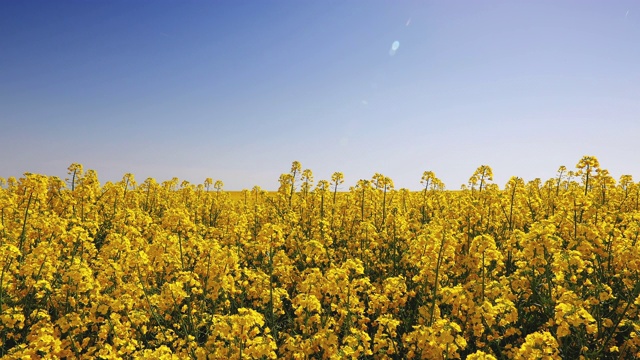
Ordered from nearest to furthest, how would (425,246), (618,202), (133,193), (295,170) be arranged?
(425,246) < (618,202) < (295,170) < (133,193)

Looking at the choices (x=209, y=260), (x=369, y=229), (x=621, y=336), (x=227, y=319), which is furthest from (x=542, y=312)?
(x=209, y=260)

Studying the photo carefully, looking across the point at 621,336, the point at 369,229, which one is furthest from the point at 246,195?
the point at 621,336

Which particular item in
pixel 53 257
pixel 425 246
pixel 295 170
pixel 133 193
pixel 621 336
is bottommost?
pixel 621 336

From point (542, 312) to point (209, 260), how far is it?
4.97 meters

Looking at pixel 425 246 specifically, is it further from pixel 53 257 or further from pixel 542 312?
pixel 53 257

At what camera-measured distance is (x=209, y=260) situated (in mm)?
6047

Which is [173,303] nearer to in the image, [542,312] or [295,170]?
[542,312]

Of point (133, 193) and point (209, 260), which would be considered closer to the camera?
point (209, 260)

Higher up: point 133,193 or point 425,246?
point 133,193

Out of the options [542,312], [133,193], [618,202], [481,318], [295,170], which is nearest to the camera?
[481,318]

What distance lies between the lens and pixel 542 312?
17.8ft

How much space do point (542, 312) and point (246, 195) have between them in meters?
15.0

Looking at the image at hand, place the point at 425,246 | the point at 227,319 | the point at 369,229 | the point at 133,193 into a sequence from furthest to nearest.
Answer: the point at 133,193 < the point at 369,229 < the point at 425,246 < the point at 227,319

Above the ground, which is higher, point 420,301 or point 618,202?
point 618,202
